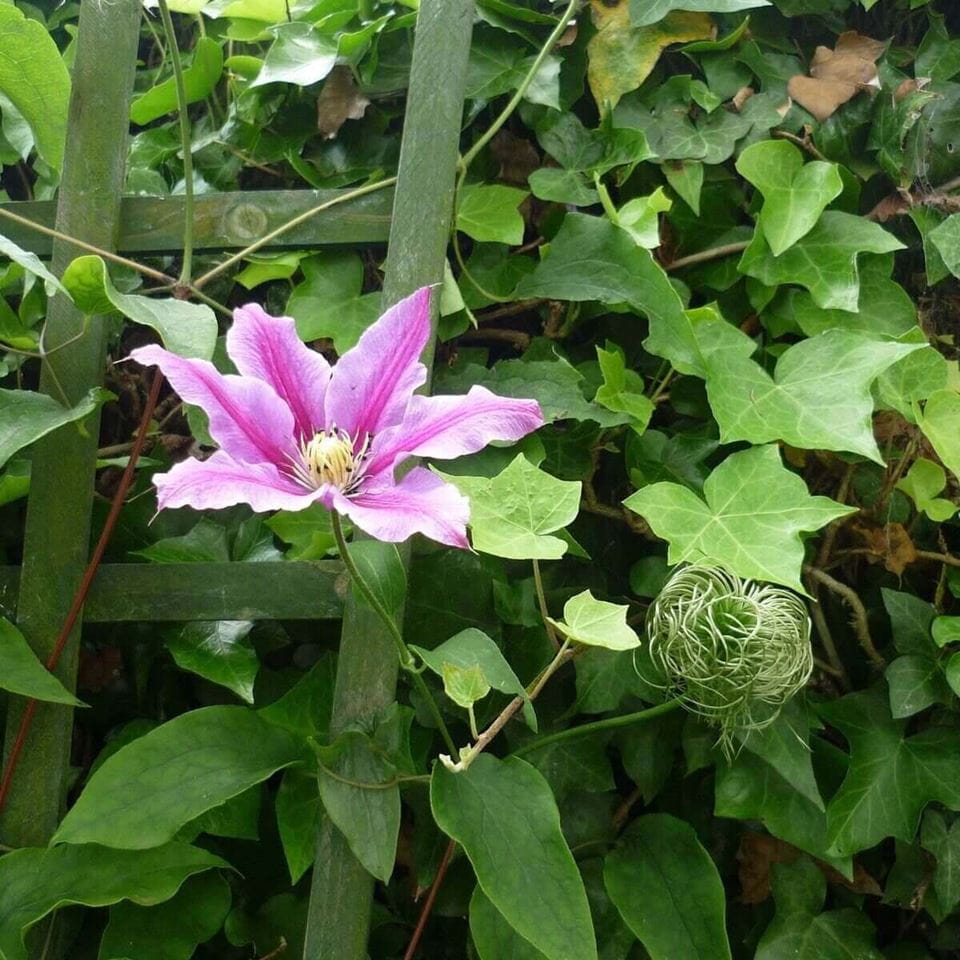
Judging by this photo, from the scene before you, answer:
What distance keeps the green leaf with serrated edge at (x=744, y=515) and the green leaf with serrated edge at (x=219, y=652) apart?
1.17 ft

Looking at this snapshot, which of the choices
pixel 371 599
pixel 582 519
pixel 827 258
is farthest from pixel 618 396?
pixel 371 599

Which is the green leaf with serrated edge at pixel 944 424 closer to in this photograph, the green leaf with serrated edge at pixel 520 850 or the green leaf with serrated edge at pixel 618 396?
the green leaf with serrated edge at pixel 618 396

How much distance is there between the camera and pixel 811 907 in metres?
0.84

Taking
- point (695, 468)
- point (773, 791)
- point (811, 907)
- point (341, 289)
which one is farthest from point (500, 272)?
point (811, 907)

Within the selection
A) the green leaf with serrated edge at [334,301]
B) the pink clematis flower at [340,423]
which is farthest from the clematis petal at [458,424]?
the green leaf with serrated edge at [334,301]

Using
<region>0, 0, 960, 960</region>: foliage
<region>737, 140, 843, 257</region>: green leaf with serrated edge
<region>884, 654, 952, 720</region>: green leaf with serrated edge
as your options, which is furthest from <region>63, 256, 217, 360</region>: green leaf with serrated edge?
<region>884, 654, 952, 720</region>: green leaf with serrated edge

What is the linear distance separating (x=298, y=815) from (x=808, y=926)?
462 millimetres

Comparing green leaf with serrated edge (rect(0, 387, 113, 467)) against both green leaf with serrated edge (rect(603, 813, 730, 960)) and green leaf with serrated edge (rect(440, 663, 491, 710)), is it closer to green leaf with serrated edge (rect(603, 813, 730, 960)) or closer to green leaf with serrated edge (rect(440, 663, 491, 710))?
green leaf with serrated edge (rect(440, 663, 491, 710))

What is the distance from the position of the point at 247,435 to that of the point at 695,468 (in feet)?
1.53

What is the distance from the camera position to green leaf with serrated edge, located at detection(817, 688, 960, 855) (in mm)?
803

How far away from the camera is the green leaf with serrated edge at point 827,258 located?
891 mm

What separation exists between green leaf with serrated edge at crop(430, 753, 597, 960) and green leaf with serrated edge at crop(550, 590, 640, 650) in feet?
0.44

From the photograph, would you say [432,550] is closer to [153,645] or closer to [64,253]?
[153,645]

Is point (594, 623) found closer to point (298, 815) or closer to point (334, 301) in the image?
point (298, 815)
